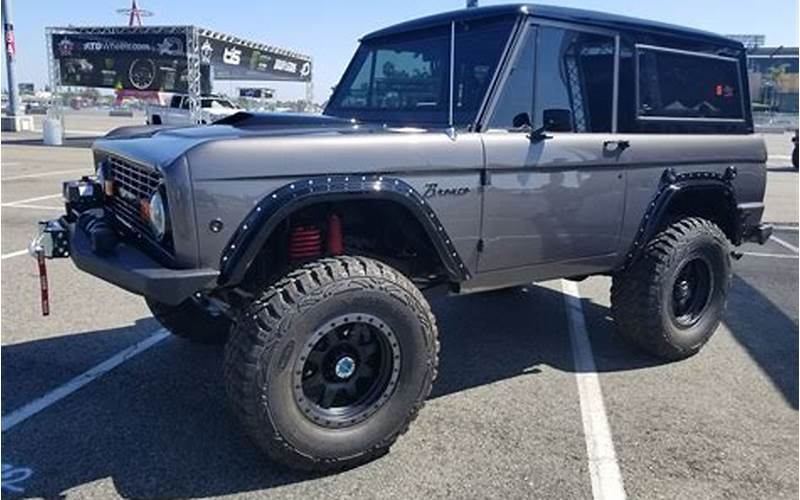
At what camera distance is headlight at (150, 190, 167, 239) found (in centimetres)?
303

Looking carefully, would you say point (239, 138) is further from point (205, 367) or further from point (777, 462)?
point (777, 462)

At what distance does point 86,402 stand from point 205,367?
756 mm

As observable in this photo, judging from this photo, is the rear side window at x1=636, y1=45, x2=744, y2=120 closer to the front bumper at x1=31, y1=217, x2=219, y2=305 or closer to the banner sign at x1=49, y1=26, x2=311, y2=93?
the front bumper at x1=31, y1=217, x2=219, y2=305

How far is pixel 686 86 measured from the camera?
4.86 m

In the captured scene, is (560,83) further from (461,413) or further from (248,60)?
(248,60)

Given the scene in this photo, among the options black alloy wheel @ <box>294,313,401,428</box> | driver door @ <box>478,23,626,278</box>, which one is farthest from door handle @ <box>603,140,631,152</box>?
black alloy wheel @ <box>294,313,401,428</box>

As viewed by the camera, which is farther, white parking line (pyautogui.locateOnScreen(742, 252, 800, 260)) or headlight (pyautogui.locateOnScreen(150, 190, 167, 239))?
white parking line (pyautogui.locateOnScreen(742, 252, 800, 260))

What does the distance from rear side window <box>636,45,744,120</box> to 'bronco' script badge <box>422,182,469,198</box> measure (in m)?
1.58

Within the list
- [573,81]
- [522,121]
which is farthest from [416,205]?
[573,81]

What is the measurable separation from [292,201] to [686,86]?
10.3ft

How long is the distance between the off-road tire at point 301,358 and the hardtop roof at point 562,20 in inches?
66.7

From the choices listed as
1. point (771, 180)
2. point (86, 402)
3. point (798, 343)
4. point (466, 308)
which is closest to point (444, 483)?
point (86, 402)

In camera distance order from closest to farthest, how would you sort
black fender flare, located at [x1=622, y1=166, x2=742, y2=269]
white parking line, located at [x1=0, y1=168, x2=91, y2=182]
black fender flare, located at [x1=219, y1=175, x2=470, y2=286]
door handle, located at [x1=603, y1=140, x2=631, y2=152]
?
black fender flare, located at [x1=219, y1=175, x2=470, y2=286], door handle, located at [x1=603, y1=140, x2=631, y2=152], black fender flare, located at [x1=622, y1=166, x2=742, y2=269], white parking line, located at [x1=0, y1=168, x2=91, y2=182]

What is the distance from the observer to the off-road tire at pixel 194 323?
4625mm
